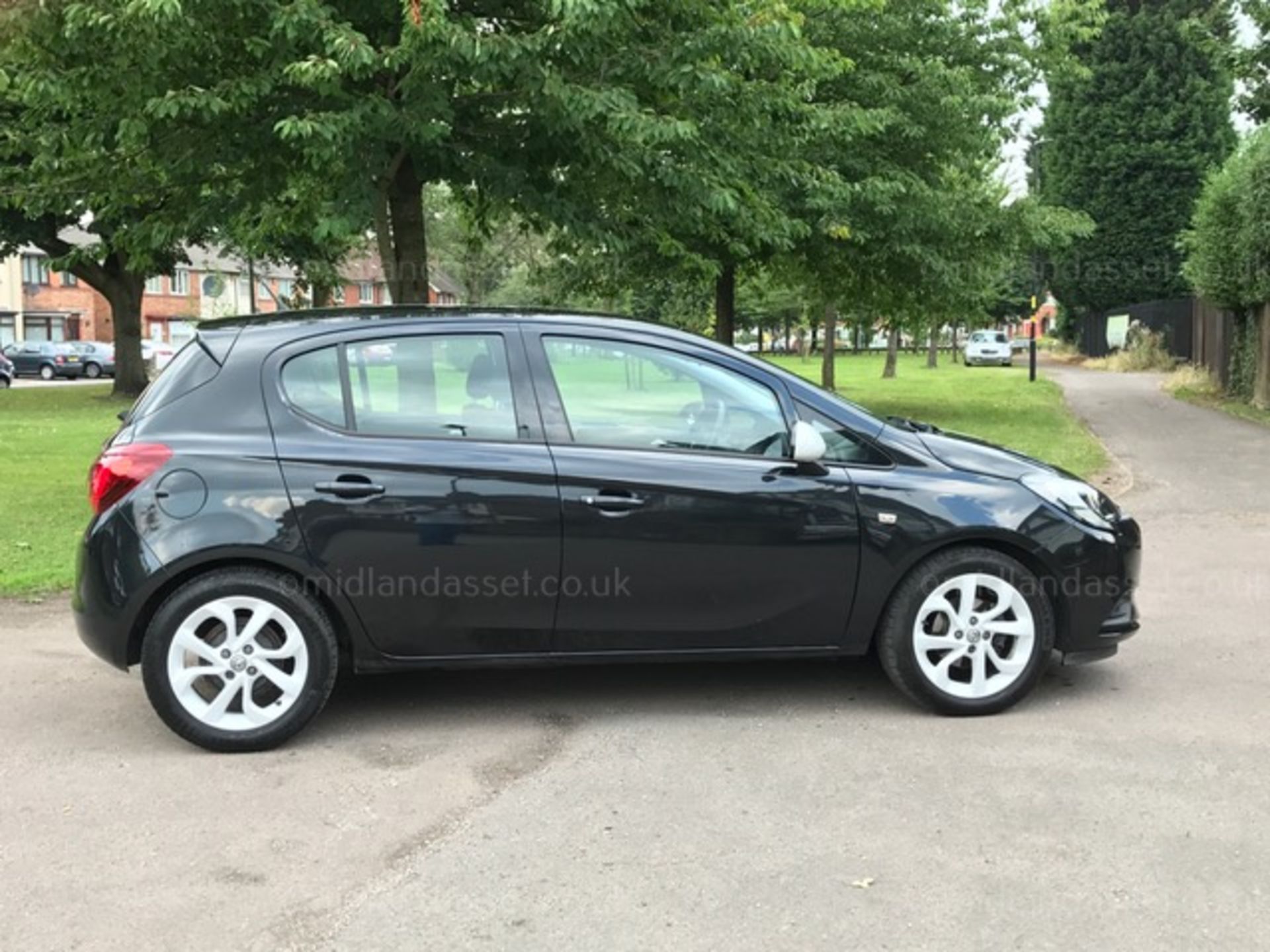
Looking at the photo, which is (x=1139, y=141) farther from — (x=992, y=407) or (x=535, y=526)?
(x=535, y=526)

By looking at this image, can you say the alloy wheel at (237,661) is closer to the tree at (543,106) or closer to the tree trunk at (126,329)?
the tree at (543,106)

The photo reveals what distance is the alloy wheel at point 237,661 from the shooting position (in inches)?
172

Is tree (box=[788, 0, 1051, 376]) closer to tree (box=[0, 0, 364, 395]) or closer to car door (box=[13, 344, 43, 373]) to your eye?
tree (box=[0, 0, 364, 395])

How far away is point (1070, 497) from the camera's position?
193 inches

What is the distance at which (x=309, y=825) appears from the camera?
150 inches

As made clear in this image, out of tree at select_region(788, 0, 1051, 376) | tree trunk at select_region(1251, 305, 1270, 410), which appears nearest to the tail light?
tree at select_region(788, 0, 1051, 376)

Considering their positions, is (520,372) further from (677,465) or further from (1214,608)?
(1214,608)

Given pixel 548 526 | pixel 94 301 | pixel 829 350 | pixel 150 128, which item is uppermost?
pixel 94 301

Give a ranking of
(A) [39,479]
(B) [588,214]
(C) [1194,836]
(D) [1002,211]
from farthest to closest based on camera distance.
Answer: (D) [1002,211], (A) [39,479], (B) [588,214], (C) [1194,836]

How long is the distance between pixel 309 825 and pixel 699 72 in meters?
6.24

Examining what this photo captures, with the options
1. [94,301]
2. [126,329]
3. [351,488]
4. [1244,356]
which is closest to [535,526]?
[351,488]

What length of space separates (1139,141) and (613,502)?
44035 millimetres

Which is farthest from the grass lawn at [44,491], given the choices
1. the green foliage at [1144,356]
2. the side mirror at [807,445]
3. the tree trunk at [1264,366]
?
the green foliage at [1144,356]

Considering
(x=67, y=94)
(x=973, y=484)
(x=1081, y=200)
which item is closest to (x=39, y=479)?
(x=67, y=94)
